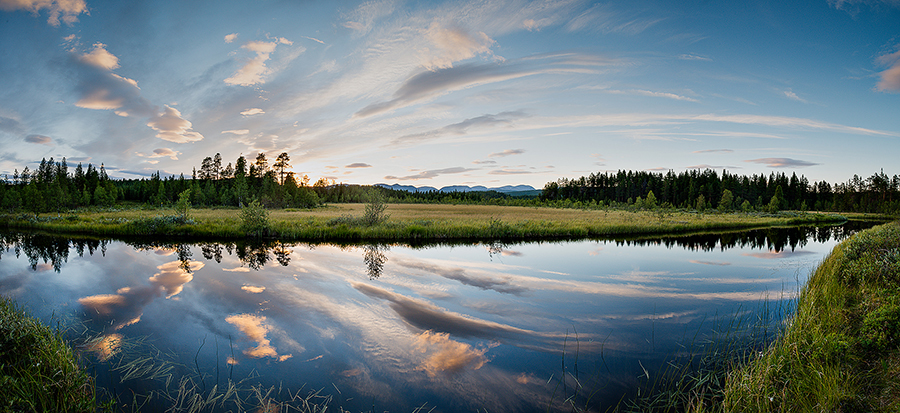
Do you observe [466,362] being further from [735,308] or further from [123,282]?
[123,282]

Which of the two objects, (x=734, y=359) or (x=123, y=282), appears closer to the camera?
(x=734, y=359)

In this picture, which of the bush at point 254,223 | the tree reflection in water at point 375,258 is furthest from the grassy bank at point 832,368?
the bush at point 254,223

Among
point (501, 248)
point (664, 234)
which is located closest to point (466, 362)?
point (501, 248)

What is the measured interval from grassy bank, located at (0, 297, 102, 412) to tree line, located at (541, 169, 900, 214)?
81.8 metres

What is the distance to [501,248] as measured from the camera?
22188mm

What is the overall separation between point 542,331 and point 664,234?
30.4 m

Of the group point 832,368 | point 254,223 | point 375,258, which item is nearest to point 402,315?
point 832,368

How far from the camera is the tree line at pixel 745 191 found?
3425 inches

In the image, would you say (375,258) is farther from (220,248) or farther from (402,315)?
(220,248)

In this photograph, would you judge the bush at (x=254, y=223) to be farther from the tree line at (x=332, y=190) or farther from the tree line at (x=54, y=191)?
the tree line at (x=54, y=191)

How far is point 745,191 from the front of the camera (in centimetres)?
9506

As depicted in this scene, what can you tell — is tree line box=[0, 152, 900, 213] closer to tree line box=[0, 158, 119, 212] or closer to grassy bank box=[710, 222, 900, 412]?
tree line box=[0, 158, 119, 212]

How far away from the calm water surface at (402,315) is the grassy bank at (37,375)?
0.60m

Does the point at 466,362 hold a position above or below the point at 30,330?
below
